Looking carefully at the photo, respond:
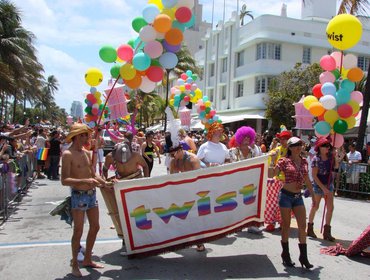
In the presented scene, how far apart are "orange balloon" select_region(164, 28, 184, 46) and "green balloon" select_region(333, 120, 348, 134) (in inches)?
125

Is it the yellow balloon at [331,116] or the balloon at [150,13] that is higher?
the balloon at [150,13]

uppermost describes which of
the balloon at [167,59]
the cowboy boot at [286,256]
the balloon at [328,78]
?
the balloon at [167,59]

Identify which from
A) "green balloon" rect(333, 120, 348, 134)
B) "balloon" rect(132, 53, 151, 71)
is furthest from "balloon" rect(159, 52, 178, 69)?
"green balloon" rect(333, 120, 348, 134)

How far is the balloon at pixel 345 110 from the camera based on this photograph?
24.3 ft

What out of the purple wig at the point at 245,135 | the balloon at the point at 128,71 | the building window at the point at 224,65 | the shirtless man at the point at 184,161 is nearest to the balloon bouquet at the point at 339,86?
the purple wig at the point at 245,135

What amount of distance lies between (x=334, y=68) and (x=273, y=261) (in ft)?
12.8

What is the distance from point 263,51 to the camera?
32.5 meters

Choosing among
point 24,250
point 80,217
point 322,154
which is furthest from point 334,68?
→ point 24,250

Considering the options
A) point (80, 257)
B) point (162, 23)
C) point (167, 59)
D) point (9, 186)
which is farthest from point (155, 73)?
point (9, 186)

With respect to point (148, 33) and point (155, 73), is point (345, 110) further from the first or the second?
point (148, 33)

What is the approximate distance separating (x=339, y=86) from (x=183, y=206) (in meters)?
3.93

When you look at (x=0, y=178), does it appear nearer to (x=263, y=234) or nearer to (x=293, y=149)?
(x=263, y=234)

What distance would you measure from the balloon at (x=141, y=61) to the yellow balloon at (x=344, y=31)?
11.1ft

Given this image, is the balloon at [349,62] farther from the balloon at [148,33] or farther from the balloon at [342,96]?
the balloon at [148,33]
